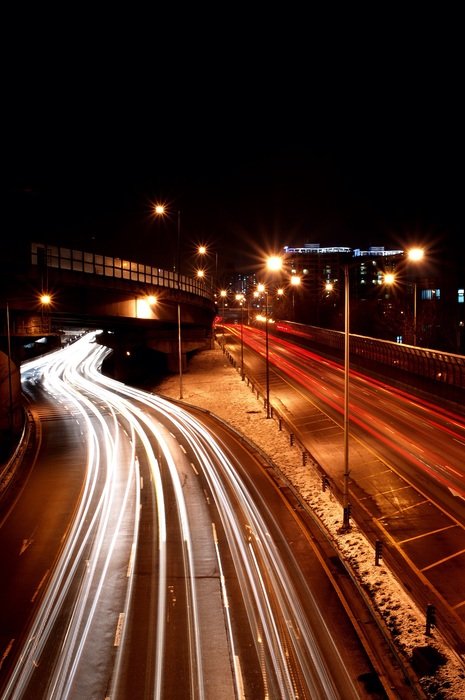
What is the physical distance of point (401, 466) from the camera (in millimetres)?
24469

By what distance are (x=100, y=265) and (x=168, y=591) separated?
84.9ft

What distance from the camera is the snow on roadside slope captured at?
10.2m

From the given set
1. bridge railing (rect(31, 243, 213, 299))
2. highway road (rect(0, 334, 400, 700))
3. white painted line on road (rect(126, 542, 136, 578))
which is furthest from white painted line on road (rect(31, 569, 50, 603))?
bridge railing (rect(31, 243, 213, 299))

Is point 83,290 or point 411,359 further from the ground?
point 83,290

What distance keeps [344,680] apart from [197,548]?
6850mm

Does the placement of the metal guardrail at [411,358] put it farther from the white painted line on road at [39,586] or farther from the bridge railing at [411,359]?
the white painted line on road at [39,586]

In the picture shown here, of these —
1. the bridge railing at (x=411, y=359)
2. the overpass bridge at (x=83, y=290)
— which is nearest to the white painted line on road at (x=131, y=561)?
the overpass bridge at (x=83, y=290)

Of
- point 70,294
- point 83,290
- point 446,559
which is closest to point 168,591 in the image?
point 446,559

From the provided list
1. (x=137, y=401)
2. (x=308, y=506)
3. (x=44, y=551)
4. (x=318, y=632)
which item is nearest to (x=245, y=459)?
(x=308, y=506)

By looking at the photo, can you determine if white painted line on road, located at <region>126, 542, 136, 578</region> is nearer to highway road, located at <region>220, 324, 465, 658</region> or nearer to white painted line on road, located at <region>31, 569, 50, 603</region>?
white painted line on road, located at <region>31, 569, 50, 603</region>

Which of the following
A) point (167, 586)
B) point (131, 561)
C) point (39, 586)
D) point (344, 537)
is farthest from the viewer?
point (344, 537)

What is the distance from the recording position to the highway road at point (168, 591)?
33.0ft

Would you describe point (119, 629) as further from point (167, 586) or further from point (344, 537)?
point (344, 537)

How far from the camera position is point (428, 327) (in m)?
62.9
